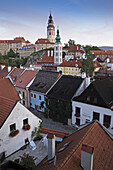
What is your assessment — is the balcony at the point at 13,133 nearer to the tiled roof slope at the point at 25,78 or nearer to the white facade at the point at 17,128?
the white facade at the point at 17,128

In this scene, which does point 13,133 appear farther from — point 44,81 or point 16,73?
point 16,73

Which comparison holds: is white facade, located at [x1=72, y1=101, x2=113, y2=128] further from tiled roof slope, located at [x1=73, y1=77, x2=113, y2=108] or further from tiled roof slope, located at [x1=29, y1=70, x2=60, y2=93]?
tiled roof slope, located at [x1=29, y1=70, x2=60, y2=93]

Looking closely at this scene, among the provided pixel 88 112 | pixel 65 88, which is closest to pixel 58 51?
pixel 65 88

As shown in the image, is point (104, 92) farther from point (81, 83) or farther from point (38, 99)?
point (38, 99)

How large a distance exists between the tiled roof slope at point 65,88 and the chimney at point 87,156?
49.7ft

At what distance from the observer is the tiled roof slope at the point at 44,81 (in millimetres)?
27253

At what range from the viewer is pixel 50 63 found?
91.2 meters

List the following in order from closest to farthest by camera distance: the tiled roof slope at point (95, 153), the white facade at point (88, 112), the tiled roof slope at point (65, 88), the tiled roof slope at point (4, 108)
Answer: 1. the tiled roof slope at point (95, 153)
2. the tiled roof slope at point (4, 108)
3. the white facade at point (88, 112)
4. the tiled roof slope at point (65, 88)

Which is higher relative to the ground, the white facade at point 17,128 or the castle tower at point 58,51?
the castle tower at point 58,51

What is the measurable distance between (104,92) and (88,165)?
14741 millimetres

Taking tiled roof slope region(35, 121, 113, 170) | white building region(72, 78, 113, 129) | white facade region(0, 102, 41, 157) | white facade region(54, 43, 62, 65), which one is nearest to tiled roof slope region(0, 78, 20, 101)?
white facade region(0, 102, 41, 157)

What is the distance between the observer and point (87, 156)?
272 inches

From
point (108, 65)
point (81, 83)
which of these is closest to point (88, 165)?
point (81, 83)

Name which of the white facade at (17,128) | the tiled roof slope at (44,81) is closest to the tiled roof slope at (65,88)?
the tiled roof slope at (44,81)
